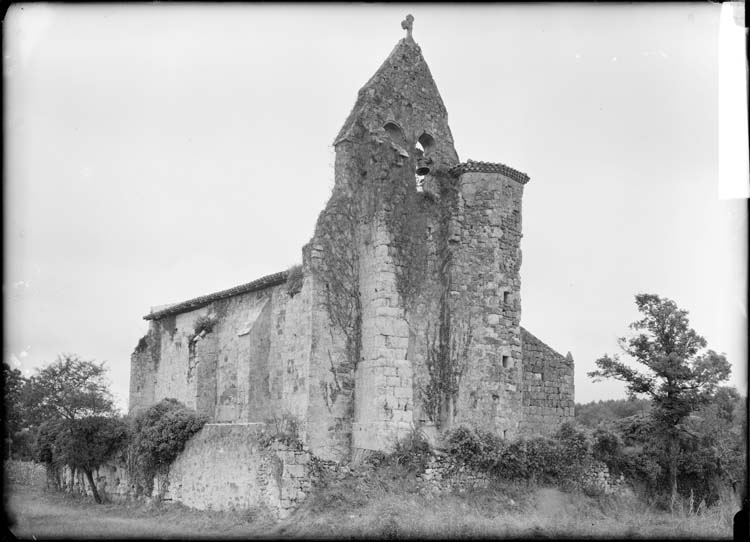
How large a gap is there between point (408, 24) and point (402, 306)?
29.3ft

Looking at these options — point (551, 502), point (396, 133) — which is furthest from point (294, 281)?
point (551, 502)

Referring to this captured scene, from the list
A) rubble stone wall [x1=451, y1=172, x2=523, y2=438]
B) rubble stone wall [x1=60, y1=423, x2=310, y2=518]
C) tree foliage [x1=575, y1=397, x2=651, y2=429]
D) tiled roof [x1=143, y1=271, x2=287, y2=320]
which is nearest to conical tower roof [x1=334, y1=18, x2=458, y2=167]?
rubble stone wall [x1=451, y1=172, x2=523, y2=438]

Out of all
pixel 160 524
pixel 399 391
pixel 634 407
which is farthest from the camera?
pixel 634 407

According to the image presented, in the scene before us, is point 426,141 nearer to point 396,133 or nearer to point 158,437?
point 396,133

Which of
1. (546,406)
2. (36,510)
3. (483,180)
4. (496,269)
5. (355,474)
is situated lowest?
(36,510)

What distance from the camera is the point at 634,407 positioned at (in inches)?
1598

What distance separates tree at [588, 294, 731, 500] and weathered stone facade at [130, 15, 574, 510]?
2.45m

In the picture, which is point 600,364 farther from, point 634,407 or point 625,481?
point 634,407

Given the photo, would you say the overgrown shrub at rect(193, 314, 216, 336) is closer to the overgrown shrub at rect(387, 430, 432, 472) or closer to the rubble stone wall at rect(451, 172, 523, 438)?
the rubble stone wall at rect(451, 172, 523, 438)

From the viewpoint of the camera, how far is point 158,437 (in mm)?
22641

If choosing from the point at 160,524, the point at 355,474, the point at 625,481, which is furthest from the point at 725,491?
the point at 160,524

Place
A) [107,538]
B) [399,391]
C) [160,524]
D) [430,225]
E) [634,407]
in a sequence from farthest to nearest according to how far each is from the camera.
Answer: [634,407] → [430,225] → [399,391] → [160,524] → [107,538]

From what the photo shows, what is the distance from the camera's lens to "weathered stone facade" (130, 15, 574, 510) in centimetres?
2155

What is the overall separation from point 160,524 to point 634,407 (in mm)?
28026
